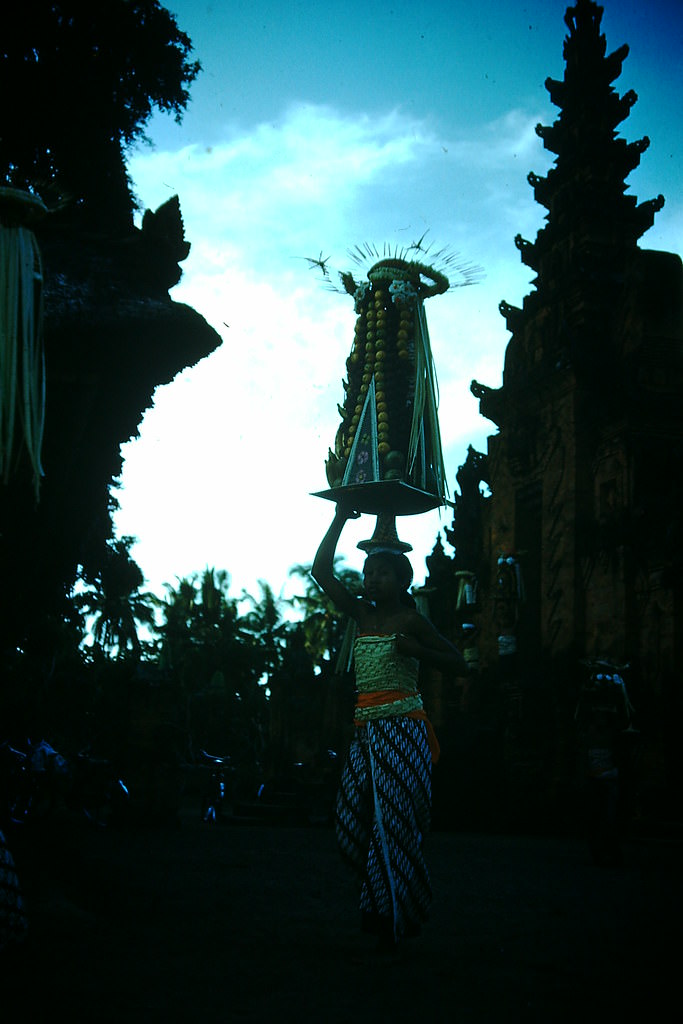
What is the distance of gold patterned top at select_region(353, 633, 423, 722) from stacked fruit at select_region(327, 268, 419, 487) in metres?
2.81

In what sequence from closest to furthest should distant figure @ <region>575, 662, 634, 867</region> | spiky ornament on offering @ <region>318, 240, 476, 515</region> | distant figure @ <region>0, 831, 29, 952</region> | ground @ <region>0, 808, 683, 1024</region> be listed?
ground @ <region>0, 808, 683, 1024</region>
distant figure @ <region>0, 831, 29, 952</region>
spiky ornament on offering @ <region>318, 240, 476, 515</region>
distant figure @ <region>575, 662, 634, 867</region>

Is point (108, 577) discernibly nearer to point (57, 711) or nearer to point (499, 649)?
point (499, 649)

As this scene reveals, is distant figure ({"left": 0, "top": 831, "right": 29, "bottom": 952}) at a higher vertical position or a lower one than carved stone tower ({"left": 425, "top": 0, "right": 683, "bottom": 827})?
lower

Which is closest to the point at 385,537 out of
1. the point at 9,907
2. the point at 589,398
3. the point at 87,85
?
the point at 9,907

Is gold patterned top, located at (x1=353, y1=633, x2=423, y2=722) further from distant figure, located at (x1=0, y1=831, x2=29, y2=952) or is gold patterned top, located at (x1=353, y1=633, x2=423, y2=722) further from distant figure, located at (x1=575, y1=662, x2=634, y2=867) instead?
distant figure, located at (x1=575, y1=662, x2=634, y2=867)

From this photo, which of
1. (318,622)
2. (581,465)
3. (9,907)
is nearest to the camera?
(9,907)

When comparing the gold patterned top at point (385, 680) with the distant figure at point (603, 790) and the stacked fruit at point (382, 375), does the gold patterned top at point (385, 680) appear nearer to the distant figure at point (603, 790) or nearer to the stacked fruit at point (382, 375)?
the stacked fruit at point (382, 375)

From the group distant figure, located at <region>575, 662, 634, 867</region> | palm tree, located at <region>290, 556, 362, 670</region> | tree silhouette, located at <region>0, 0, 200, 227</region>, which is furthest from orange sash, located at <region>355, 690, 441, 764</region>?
palm tree, located at <region>290, 556, 362, 670</region>

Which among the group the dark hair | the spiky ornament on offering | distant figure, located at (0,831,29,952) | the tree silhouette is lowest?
distant figure, located at (0,831,29,952)

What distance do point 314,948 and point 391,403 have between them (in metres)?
4.51

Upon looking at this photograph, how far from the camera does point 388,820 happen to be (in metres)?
5.00

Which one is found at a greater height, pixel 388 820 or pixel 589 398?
pixel 589 398

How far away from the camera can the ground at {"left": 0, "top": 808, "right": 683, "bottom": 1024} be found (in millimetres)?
3445

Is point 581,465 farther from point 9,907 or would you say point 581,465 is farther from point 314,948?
point 9,907
